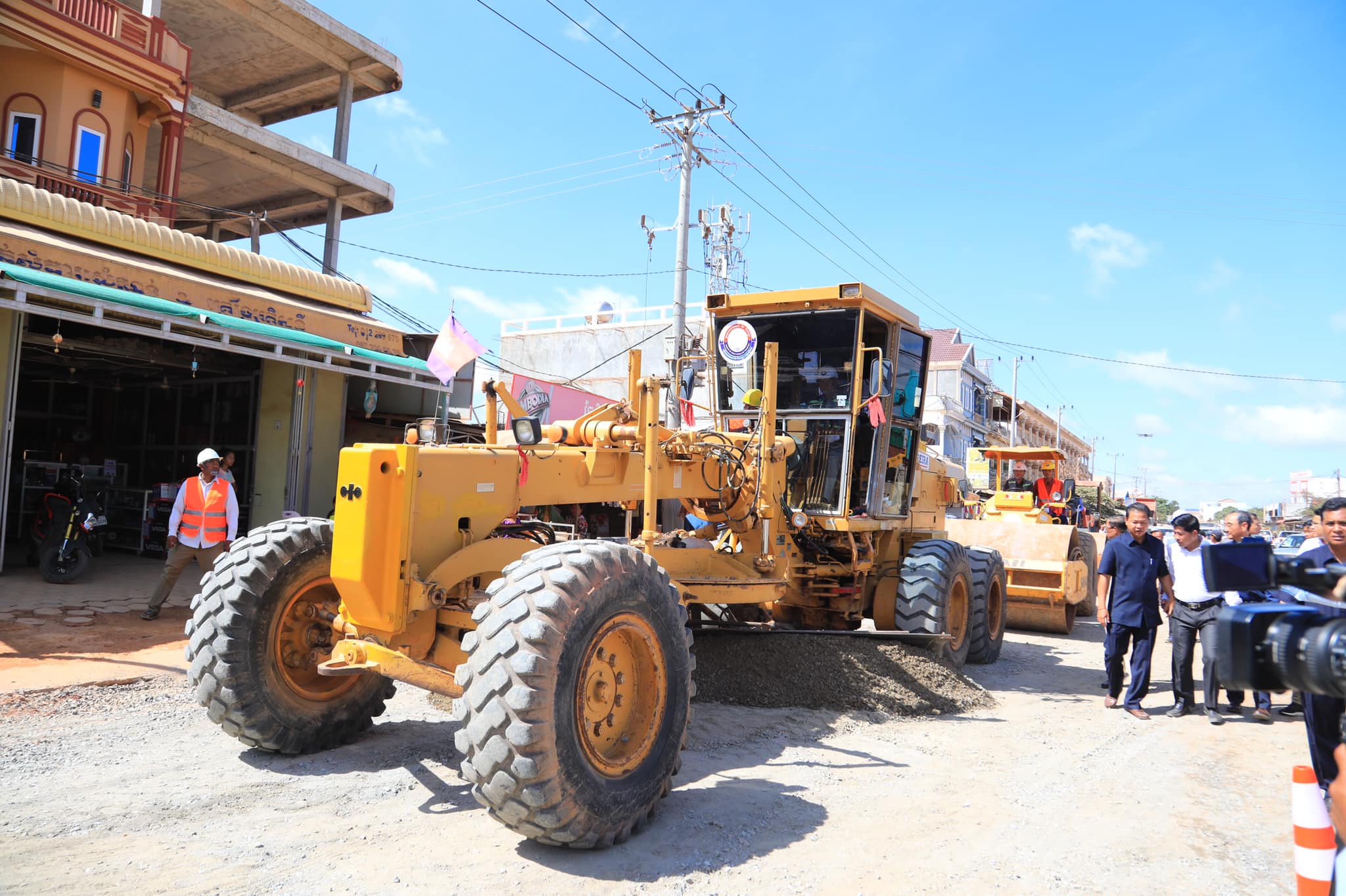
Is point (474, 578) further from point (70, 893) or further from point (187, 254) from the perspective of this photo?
point (187, 254)

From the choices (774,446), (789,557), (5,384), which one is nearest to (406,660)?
(774,446)

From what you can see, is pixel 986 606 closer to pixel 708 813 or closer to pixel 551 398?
pixel 708 813

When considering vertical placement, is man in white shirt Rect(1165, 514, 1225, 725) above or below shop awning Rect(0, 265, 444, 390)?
below

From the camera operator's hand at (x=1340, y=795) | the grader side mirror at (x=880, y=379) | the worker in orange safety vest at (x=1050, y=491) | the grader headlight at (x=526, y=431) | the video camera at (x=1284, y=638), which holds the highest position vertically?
the grader side mirror at (x=880, y=379)

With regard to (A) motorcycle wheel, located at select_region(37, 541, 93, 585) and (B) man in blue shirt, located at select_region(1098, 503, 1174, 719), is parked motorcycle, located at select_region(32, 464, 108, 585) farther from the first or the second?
(B) man in blue shirt, located at select_region(1098, 503, 1174, 719)

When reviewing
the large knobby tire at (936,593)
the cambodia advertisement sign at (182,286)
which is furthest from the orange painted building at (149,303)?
the large knobby tire at (936,593)

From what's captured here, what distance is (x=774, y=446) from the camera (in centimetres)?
646

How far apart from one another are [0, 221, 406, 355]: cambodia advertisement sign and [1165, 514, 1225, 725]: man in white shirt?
10.6 m

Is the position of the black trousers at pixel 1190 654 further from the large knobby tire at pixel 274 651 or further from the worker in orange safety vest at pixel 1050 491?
the worker in orange safety vest at pixel 1050 491

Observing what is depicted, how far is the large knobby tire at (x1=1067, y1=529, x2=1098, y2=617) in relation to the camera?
11.8 m

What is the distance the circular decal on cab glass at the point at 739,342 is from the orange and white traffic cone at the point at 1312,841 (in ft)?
16.4

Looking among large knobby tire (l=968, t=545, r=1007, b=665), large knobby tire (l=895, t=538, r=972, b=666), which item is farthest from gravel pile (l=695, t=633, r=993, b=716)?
large knobby tire (l=968, t=545, r=1007, b=665)

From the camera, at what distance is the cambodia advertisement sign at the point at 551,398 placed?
18531mm

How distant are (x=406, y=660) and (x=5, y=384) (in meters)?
7.65
